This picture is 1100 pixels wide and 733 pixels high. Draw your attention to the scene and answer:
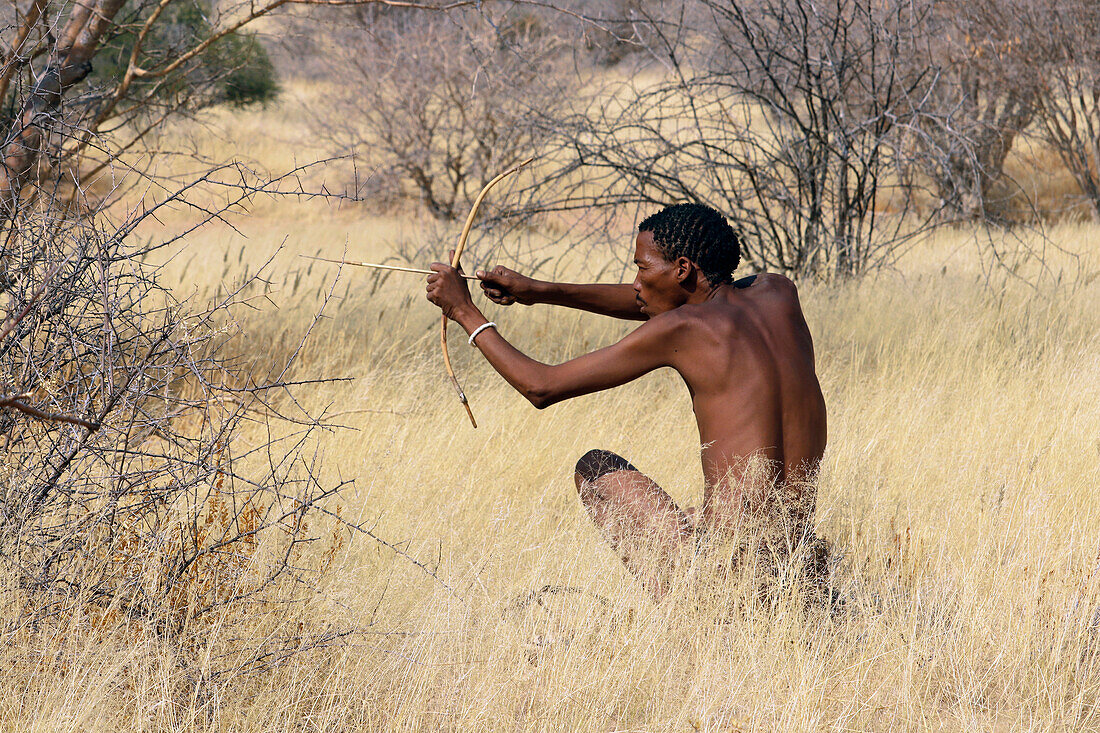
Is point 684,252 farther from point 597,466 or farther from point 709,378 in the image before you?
point 597,466

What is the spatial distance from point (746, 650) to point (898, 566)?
2.44 feet

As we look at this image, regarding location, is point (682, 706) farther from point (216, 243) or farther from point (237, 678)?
point (216, 243)

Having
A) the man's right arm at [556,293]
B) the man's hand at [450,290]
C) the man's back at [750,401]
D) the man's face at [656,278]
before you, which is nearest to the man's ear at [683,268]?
the man's face at [656,278]

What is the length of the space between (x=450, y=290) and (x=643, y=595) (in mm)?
1069

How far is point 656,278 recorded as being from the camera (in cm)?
295

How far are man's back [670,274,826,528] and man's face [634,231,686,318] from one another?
119mm

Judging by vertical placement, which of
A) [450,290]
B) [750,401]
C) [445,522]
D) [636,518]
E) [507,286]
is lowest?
[636,518]

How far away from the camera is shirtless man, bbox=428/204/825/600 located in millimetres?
2809

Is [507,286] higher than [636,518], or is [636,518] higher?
[507,286]

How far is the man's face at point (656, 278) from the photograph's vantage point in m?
2.91

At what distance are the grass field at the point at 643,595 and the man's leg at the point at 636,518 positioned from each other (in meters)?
0.08

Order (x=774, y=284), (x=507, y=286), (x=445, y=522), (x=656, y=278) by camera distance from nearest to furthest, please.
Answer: (x=656, y=278) → (x=774, y=284) → (x=507, y=286) → (x=445, y=522)

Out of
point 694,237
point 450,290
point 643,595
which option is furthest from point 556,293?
point 643,595

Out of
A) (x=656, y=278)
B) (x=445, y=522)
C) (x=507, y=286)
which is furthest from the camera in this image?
(x=445, y=522)
